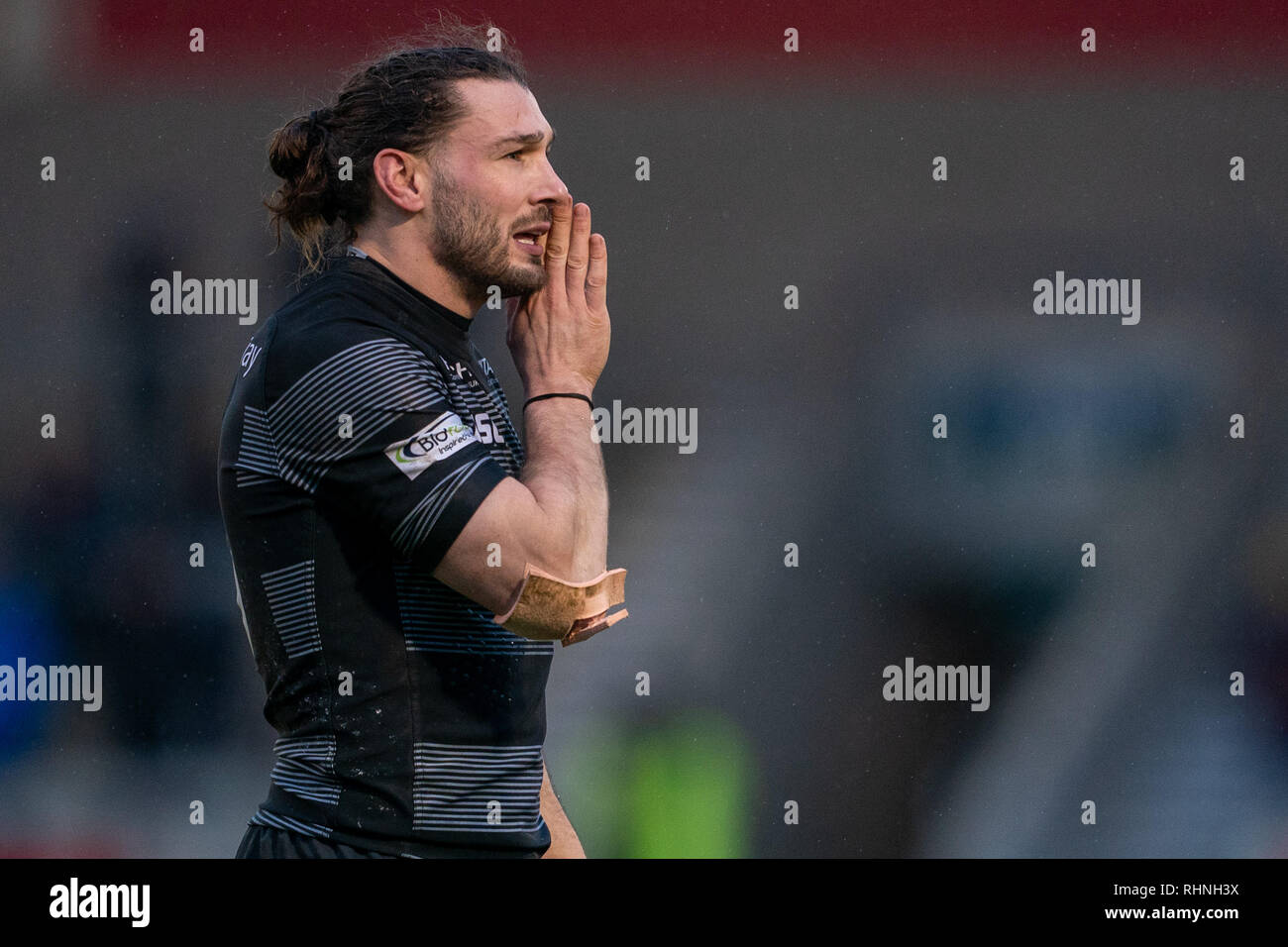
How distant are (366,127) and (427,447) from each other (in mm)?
710

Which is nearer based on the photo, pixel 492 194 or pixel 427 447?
pixel 427 447

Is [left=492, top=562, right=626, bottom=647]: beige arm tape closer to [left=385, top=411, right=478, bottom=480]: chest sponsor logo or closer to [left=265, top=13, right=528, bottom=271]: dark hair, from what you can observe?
[left=385, top=411, right=478, bottom=480]: chest sponsor logo

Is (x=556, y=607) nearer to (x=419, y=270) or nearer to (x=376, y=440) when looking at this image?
(x=376, y=440)

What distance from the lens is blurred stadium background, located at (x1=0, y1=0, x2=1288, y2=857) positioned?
14.8ft

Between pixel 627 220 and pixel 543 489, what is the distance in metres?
2.83

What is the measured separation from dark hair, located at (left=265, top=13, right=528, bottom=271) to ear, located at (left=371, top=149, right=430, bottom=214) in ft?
0.08

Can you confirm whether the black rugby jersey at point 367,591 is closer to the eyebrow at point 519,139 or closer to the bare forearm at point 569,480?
the bare forearm at point 569,480

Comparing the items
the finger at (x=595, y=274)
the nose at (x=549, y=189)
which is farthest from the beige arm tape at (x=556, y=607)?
the nose at (x=549, y=189)

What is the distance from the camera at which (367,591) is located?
1.94 meters

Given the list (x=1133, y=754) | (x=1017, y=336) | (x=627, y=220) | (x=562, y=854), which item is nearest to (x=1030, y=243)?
(x=1017, y=336)

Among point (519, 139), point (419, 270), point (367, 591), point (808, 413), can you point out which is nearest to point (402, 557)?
point (367, 591)

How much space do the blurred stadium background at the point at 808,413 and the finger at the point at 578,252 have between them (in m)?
2.30

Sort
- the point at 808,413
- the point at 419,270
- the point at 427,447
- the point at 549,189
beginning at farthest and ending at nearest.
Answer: the point at 808,413
the point at 549,189
the point at 419,270
the point at 427,447

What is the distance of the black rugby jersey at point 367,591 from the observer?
190cm
